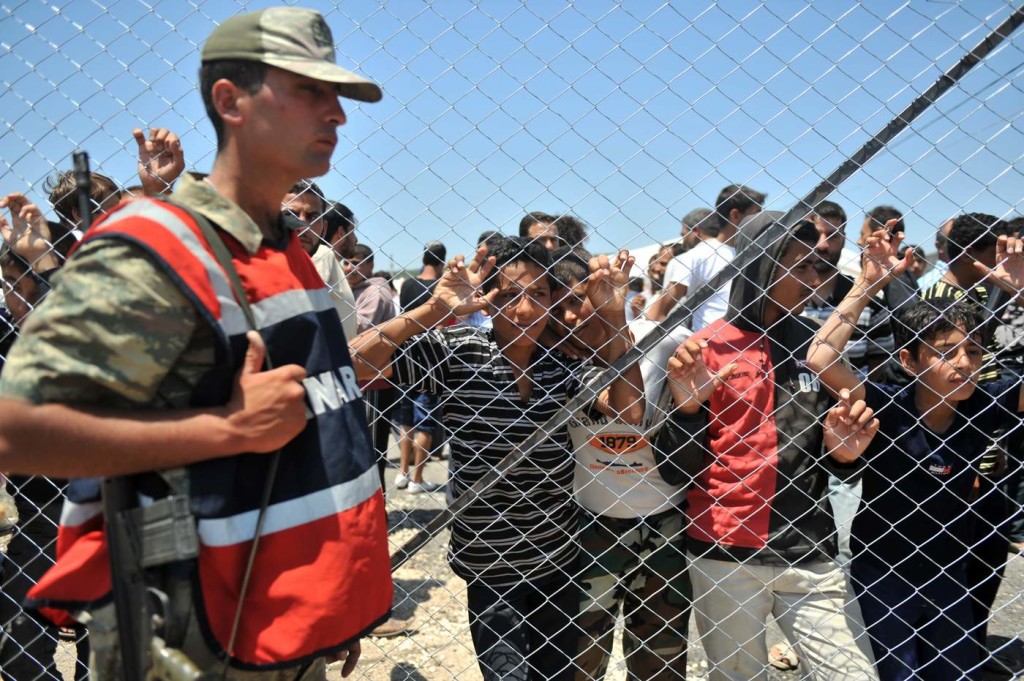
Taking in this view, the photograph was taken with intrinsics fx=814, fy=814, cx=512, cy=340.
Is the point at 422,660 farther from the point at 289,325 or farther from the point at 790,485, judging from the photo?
the point at 289,325

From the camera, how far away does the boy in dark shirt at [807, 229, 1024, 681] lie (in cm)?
271

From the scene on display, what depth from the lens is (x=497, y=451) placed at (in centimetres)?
270

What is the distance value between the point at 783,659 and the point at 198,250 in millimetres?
3256

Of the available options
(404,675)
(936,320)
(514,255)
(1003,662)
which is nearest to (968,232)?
(936,320)

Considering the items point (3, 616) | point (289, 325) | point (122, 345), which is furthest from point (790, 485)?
point (3, 616)

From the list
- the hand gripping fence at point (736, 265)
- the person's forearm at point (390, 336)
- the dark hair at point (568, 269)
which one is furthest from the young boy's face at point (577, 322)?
the person's forearm at point (390, 336)

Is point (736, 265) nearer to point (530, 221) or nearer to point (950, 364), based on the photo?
point (950, 364)

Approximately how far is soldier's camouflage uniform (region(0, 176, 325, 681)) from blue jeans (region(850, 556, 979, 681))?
2267 millimetres

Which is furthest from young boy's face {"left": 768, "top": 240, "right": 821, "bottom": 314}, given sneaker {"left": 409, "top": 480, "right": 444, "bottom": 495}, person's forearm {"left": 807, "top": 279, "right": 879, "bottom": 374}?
sneaker {"left": 409, "top": 480, "right": 444, "bottom": 495}

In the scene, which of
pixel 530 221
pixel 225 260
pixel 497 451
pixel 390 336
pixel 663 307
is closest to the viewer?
pixel 225 260

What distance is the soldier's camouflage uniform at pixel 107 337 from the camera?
47.6 inches

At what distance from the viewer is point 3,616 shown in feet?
9.50

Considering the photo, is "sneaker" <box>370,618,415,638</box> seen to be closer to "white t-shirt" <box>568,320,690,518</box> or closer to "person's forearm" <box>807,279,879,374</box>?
"white t-shirt" <box>568,320,690,518</box>

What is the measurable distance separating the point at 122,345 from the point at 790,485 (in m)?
2.15
